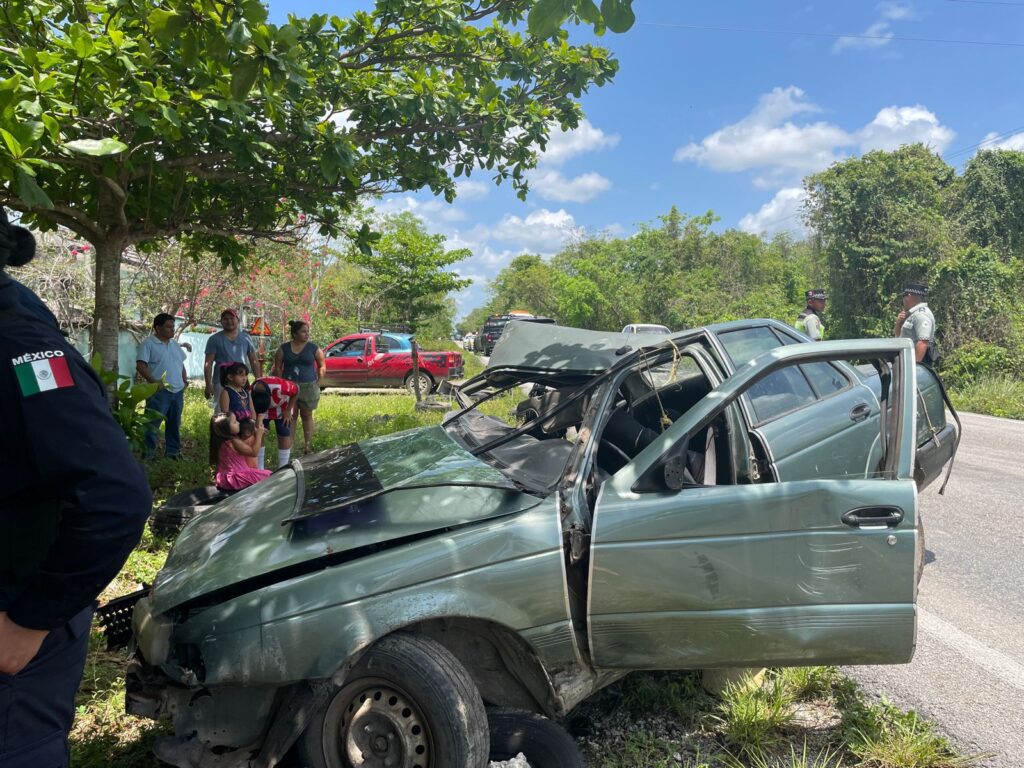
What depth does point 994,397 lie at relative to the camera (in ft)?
44.0

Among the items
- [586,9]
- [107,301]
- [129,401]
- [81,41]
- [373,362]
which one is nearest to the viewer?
[586,9]

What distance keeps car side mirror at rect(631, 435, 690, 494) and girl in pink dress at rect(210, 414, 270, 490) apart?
343 cm

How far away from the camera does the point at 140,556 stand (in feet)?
15.5

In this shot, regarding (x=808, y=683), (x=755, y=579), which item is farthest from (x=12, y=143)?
(x=808, y=683)

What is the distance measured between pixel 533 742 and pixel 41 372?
1943 millimetres

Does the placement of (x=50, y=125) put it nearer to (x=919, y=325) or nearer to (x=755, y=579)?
(x=755, y=579)

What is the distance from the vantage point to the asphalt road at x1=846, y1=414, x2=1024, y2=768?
2.85 meters

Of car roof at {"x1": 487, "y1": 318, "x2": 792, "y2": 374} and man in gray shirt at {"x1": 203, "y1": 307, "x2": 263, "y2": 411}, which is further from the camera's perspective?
man in gray shirt at {"x1": 203, "y1": 307, "x2": 263, "y2": 411}

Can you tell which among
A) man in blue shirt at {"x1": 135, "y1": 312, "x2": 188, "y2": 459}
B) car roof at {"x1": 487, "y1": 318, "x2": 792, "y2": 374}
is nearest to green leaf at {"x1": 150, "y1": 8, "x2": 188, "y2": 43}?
car roof at {"x1": 487, "y1": 318, "x2": 792, "y2": 374}

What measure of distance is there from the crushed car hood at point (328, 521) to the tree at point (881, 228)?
19.1 m

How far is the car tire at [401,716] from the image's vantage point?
82.8 inches

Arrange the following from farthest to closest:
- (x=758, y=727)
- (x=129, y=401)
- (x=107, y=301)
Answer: (x=107, y=301) < (x=129, y=401) < (x=758, y=727)

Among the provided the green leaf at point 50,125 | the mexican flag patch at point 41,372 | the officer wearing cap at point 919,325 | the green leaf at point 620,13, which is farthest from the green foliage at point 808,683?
the green leaf at point 50,125

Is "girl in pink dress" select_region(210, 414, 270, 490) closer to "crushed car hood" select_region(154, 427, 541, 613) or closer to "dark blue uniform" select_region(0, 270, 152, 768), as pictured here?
"crushed car hood" select_region(154, 427, 541, 613)
